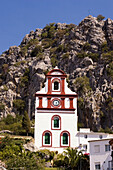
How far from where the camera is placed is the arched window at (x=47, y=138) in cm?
4862

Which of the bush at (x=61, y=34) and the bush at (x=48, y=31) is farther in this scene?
the bush at (x=48, y=31)

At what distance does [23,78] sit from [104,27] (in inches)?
1296

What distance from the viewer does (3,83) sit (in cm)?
9100

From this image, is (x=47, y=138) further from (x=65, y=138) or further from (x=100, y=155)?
(x=100, y=155)

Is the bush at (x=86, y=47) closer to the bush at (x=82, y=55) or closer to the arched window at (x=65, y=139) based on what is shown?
the bush at (x=82, y=55)

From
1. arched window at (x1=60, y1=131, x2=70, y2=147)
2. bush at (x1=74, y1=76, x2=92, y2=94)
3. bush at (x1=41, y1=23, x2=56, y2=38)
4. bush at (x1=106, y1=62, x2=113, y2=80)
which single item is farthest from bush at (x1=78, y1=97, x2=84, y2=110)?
bush at (x1=41, y1=23, x2=56, y2=38)

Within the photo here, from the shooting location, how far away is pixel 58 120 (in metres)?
50.2

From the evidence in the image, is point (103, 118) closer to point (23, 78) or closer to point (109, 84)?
point (109, 84)

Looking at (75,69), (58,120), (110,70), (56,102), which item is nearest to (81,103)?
(110,70)

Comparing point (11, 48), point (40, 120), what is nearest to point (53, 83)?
point (40, 120)

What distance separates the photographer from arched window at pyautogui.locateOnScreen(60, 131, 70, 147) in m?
48.7

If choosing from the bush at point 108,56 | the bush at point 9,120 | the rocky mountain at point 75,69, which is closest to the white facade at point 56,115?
the rocky mountain at point 75,69

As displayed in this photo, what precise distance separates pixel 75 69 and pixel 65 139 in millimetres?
37196

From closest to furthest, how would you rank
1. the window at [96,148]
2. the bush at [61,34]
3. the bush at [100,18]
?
1. the window at [96,148]
2. the bush at [100,18]
3. the bush at [61,34]
